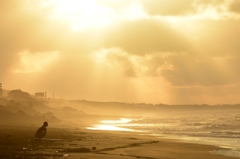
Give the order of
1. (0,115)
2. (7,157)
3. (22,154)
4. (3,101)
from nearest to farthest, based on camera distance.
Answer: (7,157) → (22,154) → (0,115) → (3,101)

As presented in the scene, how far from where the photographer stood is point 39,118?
8769 cm

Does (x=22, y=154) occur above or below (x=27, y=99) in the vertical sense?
below

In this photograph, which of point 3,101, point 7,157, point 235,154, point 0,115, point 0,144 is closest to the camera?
point 7,157

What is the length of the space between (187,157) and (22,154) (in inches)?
427

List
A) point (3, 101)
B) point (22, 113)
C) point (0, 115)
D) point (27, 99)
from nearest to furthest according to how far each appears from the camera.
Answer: point (0, 115) → point (22, 113) → point (3, 101) → point (27, 99)

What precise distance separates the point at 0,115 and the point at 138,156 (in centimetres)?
5881

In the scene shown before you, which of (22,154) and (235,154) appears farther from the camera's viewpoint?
(235,154)

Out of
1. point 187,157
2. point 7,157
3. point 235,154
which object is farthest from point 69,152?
point 235,154

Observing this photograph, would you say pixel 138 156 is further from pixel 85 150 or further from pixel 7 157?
pixel 7 157

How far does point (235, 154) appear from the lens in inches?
1070

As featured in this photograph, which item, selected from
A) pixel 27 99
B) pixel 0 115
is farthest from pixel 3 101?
pixel 0 115

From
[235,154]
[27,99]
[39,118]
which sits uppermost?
[27,99]

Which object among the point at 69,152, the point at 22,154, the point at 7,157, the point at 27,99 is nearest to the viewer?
the point at 7,157

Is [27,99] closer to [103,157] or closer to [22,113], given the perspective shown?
[22,113]
